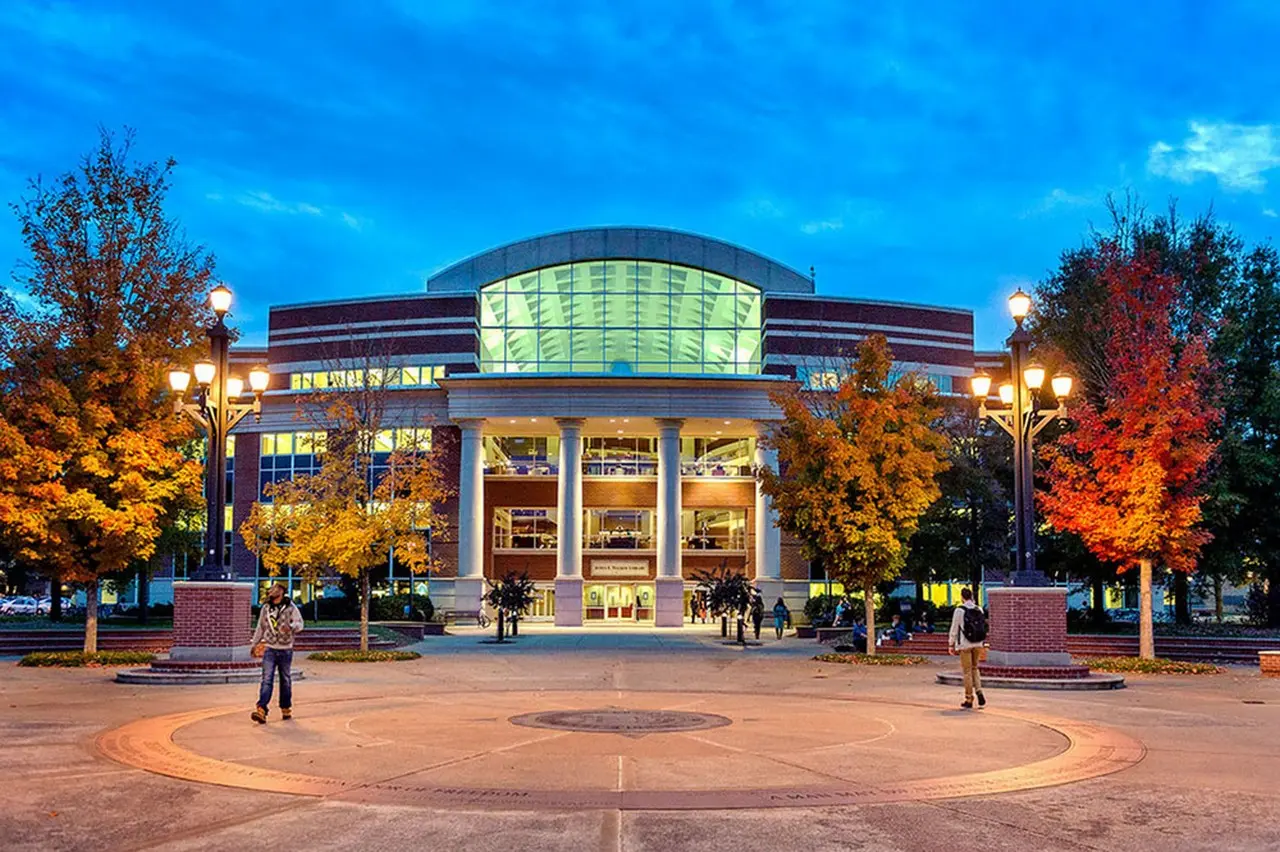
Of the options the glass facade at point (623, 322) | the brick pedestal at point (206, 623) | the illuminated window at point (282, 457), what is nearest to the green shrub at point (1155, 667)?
the brick pedestal at point (206, 623)

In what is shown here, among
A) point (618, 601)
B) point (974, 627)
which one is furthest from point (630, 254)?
point (974, 627)

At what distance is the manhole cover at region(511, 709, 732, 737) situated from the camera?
14.1 meters

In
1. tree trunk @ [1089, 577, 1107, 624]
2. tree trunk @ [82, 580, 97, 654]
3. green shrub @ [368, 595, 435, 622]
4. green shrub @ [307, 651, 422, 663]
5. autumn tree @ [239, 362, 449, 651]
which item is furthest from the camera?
green shrub @ [368, 595, 435, 622]

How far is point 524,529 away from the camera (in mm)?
59062

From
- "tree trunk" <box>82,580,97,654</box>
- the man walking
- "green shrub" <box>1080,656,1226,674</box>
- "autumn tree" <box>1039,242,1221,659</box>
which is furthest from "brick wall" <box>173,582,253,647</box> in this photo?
"autumn tree" <box>1039,242,1221,659</box>

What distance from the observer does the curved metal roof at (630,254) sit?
57000 mm

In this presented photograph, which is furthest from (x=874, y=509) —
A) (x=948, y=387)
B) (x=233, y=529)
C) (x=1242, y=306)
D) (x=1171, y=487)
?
(x=233, y=529)

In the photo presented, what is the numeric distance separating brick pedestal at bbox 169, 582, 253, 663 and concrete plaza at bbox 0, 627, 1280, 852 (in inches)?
86.3

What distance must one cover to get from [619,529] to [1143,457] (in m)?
36.2

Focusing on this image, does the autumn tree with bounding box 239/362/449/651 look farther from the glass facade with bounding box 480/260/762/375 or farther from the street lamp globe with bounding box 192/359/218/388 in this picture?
the glass facade with bounding box 480/260/762/375

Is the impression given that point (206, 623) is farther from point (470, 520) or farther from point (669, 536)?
point (669, 536)

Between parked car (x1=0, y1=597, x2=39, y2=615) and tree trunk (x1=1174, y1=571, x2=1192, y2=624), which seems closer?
tree trunk (x1=1174, y1=571, x2=1192, y2=624)

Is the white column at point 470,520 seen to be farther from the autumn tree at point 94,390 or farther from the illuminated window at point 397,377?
the autumn tree at point 94,390

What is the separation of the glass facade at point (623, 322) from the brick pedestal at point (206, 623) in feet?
115
